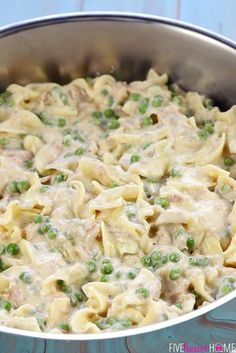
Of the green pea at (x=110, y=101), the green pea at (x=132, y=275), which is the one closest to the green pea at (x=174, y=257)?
the green pea at (x=132, y=275)

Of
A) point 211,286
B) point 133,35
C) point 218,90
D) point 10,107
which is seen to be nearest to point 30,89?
point 10,107

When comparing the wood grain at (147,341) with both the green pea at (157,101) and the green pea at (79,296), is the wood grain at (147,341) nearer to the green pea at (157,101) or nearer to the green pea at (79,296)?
the green pea at (79,296)

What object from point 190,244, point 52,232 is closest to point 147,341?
point 190,244

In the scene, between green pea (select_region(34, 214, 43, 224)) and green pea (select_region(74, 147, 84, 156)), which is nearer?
green pea (select_region(34, 214, 43, 224))

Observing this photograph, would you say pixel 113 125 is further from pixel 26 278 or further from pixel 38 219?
pixel 26 278

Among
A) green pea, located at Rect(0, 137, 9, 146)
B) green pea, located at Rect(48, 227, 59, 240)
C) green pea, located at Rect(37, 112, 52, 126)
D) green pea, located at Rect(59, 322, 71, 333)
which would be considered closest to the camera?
green pea, located at Rect(59, 322, 71, 333)

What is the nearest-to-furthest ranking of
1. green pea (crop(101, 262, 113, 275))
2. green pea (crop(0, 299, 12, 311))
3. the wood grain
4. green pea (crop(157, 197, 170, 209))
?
the wood grain → green pea (crop(0, 299, 12, 311)) → green pea (crop(101, 262, 113, 275)) → green pea (crop(157, 197, 170, 209))

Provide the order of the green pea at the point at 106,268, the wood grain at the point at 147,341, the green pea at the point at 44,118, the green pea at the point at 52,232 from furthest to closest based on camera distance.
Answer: the green pea at the point at 44,118 < the green pea at the point at 52,232 < the green pea at the point at 106,268 < the wood grain at the point at 147,341

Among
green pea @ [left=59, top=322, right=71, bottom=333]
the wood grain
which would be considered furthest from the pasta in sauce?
the wood grain

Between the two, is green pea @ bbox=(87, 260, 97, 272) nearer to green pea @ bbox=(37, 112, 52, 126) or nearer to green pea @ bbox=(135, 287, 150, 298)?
green pea @ bbox=(135, 287, 150, 298)
